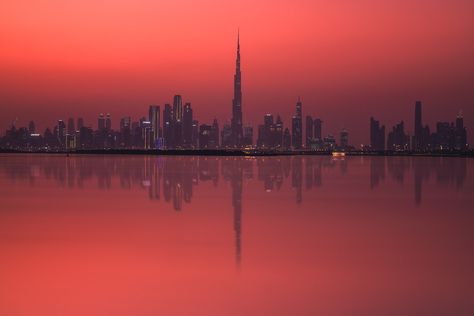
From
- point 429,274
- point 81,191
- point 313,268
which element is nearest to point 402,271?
point 429,274

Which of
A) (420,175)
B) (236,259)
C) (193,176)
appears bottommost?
(420,175)

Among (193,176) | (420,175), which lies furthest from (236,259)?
(420,175)

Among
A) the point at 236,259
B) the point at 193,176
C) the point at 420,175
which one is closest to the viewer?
the point at 236,259

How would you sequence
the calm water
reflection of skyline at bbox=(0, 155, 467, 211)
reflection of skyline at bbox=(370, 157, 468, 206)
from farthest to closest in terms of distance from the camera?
reflection of skyline at bbox=(370, 157, 468, 206) < reflection of skyline at bbox=(0, 155, 467, 211) < the calm water

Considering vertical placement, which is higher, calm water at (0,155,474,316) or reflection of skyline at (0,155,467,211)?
calm water at (0,155,474,316)

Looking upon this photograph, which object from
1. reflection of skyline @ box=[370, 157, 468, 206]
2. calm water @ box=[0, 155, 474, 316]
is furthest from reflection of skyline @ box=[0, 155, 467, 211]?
calm water @ box=[0, 155, 474, 316]

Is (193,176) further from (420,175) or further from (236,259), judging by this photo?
(236,259)

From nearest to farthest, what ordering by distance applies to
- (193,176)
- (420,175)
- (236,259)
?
(236,259)
(193,176)
(420,175)

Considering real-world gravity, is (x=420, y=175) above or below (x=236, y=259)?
below

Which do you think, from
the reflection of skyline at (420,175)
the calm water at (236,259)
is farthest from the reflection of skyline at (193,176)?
the calm water at (236,259)

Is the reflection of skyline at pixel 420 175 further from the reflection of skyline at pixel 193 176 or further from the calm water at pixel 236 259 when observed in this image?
the calm water at pixel 236 259

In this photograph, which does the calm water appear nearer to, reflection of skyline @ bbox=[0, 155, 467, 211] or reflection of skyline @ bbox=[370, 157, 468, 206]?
reflection of skyline @ bbox=[0, 155, 467, 211]

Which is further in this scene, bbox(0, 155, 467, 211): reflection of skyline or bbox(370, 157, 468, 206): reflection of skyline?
bbox(370, 157, 468, 206): reflection of skyline

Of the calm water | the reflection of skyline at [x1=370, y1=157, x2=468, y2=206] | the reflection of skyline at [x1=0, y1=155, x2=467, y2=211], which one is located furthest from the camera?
the reflection of skyline at [x1=370, y1=157, x2=468, y2=206]
